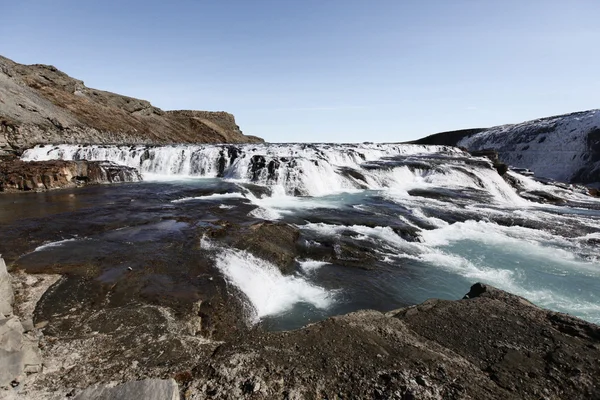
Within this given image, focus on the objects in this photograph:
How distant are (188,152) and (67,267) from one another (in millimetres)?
19491

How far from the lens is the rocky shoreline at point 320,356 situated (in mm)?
2682

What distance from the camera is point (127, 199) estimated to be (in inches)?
518

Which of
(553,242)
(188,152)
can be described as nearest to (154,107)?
(188,152)

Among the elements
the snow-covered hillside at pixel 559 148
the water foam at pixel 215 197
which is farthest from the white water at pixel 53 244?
the snow-covered hillside at pixel 559 148

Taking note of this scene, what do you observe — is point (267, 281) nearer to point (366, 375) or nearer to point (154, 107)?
point (366, 375)

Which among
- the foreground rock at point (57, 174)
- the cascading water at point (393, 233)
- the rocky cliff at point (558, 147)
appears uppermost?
the rocky cliff at point (558, 147)

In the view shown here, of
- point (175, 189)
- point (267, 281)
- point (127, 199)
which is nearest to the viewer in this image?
point (267, 281)

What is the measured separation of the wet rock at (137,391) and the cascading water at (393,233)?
2.57 metres

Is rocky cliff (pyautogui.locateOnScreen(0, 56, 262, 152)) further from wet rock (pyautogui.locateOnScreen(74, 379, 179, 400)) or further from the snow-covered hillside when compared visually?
the snow-covered hillside

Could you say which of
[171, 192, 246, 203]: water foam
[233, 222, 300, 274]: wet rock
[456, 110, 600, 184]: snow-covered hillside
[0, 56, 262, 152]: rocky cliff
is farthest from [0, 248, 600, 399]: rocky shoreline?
[456, 110, 600, 184]: snow-covered hillside

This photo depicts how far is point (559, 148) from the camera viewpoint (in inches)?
1681

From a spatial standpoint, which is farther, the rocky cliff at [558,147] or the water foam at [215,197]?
the rocky cliff at [558,147]

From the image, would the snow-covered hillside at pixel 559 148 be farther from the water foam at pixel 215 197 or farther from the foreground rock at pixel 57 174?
the foreground rock at pixel 57 174

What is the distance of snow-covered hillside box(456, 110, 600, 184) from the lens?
3809 cm
